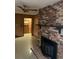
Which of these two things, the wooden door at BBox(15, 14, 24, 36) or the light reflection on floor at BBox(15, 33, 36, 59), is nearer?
the light reflection on floor at BBox(15, 33, 36, 59)

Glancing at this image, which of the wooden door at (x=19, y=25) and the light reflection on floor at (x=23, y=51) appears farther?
the wooden door at (x=19, y=25)

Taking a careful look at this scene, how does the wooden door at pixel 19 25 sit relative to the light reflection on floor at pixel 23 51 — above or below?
above

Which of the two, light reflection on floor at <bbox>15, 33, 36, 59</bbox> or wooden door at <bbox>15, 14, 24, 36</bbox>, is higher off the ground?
wooden door at <bbox>15, 14, 24, 36</bbox>

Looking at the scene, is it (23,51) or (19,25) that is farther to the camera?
(19,25)

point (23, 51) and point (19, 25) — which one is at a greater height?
point (19, 25)
